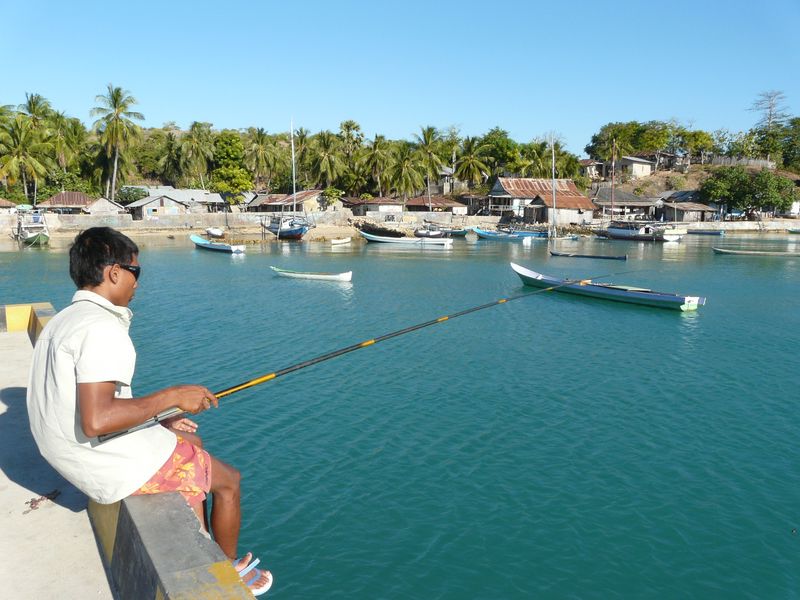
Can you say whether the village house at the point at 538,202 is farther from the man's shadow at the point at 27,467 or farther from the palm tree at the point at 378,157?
the man's shadow at the point at 27,467

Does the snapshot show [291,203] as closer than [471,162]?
Yes

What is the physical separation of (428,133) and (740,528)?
83.5 metres

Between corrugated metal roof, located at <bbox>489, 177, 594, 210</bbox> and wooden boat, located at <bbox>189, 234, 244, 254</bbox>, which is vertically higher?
corrugated metal roof, located at <bbox>489, 177, 594, 210</bbox>

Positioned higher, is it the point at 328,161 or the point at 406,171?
the point at 328,161

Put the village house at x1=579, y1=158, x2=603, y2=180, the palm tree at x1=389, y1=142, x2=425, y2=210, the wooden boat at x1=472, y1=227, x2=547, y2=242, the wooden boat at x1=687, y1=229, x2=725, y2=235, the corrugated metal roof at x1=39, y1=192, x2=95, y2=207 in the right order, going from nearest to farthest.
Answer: the corrugated metal roof at x1=39, y1=192, x2=95, y2=207 < the wooden boat at x1=472, y1=227, x2=547, y2=242 < the palm tree at x1=389, y1=142, x2=425, y2=210 < the wooden boat at x1=687, y1=229, x2=725, y2=235 < the village house at x1=579, y1=158, x2=603, y2=180

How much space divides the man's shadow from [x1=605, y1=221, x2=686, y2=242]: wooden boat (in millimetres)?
72292

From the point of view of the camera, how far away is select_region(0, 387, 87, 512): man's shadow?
4.78 meters

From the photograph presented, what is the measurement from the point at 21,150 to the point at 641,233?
69.2 meters

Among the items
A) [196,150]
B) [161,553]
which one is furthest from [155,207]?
[161,553]

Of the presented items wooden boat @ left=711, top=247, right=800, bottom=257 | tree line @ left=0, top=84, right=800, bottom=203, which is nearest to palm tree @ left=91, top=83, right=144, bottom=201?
tree line @ left=0, top=84, right=800, bottom=203

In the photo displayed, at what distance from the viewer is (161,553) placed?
3527 mm

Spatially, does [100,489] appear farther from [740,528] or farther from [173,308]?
[173,308]

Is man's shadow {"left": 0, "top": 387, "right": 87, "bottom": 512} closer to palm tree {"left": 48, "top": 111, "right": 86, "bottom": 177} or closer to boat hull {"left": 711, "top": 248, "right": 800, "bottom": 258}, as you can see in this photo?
boat hull {"left": 711, "top": 248, "right": 800, "bottom": 258}

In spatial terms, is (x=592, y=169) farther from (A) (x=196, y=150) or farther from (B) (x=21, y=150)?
(B) (x=21, y=150)
